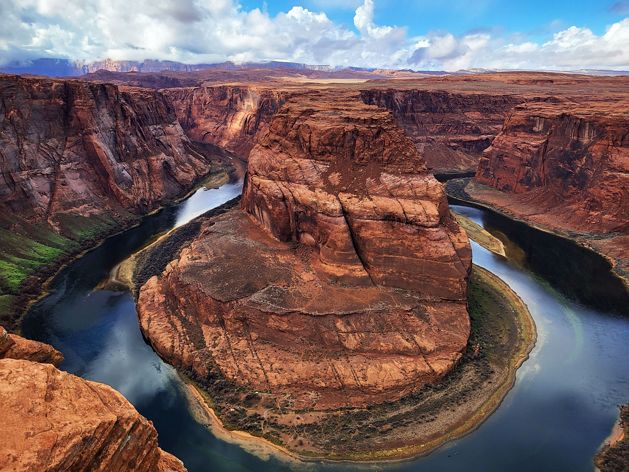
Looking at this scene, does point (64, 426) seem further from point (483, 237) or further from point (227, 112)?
point (227, 112)

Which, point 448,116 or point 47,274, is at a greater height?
point 448,116

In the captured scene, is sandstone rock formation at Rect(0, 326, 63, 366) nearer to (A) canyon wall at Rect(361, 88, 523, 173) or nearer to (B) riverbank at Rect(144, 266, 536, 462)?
(B) riverbank at Rect(144, 266, 536, 462)

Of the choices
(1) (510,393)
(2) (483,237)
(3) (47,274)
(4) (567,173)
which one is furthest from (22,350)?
(4) (567,173)

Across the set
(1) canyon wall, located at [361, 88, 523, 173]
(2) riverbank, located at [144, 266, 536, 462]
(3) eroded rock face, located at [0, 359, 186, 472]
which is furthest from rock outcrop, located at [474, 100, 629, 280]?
(3) eroded rock face, located at [0, 359, 186, 472]

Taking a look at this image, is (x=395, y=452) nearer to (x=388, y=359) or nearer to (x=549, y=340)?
(x=388, y=359)

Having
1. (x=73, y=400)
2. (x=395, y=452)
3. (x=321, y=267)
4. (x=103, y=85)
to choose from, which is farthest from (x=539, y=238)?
(x=103, y=85)

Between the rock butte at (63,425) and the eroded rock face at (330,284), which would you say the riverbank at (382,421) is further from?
the rock butte at (63,425)

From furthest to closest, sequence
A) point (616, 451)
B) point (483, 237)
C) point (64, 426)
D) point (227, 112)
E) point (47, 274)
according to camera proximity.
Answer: point (227, 112) < point (483, 237) < point (47, 274) < point (616, 451) < point (64, 426)

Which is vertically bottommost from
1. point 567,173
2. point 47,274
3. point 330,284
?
point 47,274
